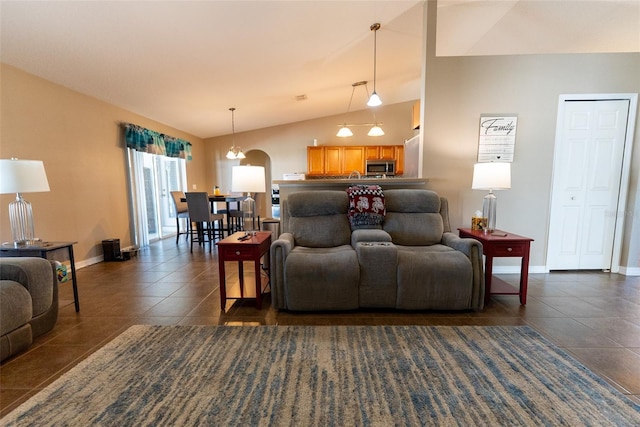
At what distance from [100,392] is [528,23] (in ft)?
17.7

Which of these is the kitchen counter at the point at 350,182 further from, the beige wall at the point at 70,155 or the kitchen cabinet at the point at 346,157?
the kitchen cabinet at the point at 346,157

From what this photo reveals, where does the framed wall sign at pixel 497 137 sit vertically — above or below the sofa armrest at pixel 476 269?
above

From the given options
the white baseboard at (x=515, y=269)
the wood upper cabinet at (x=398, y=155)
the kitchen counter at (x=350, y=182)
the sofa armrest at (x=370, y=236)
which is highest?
the wood upper cabinet at (x=398, y=155)

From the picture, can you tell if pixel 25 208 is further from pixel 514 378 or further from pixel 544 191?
pixel 544 191

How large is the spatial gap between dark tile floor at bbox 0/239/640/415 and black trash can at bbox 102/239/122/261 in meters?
0.51

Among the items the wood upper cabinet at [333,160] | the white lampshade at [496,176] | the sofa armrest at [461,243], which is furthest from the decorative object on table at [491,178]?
the wood upper cabinet at [333,160]

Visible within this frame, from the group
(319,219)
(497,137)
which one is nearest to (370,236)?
(319,219)

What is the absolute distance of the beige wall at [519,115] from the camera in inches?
120

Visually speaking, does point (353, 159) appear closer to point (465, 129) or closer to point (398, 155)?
point (398, 155)

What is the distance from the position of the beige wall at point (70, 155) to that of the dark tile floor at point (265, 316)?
71 centimetres

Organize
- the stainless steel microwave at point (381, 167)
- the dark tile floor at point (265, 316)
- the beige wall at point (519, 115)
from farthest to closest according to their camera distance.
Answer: the stainless steel microwave at point (381, 167) < the beige wall at point (519, 115) < the dark tile floor at point (265, 316)

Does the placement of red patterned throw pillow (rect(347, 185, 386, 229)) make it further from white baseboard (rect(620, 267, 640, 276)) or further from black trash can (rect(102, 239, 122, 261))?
black trash can (rect(102, 239, 122, 261))

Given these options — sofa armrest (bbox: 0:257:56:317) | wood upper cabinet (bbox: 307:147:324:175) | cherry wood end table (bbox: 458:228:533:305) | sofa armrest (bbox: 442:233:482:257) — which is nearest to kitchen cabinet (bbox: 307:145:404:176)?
wood upper cabinet (bbox: 307:147:324:175)

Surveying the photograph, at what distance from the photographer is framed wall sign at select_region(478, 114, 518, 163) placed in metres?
3.14
